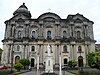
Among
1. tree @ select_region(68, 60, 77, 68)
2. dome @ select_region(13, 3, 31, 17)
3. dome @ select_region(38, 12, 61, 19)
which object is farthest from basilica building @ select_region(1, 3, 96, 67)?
tree @ select_region(68, 60, 77, 68)

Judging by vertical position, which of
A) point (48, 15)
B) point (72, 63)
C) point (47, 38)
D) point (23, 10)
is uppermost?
point (23, 10)

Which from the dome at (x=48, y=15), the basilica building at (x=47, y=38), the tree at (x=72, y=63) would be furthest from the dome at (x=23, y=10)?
the tree at (x=72, y=63)

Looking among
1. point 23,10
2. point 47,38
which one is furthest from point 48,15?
point 23,10

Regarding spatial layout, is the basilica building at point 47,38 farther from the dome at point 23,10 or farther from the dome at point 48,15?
the dome at point 23,10

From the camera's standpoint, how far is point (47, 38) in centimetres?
4303

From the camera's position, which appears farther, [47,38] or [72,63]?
[47,38]

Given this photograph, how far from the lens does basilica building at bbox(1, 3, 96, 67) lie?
41750 millimetres

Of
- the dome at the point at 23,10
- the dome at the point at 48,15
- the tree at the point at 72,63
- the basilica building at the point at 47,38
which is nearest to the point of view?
the tree at the point at 72,63

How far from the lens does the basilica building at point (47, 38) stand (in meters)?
41.8

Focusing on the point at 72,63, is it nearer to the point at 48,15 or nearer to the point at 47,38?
the point at 47,38

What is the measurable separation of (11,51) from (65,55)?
42.9ft

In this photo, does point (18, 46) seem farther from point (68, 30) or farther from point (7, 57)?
point (68, 30)

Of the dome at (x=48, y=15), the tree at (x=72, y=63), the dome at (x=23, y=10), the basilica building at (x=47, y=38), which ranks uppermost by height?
the dome at (x=23, y=10)

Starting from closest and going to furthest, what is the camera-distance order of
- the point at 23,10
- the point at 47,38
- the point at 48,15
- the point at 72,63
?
the point at 72,63 → the point at 47,38 → the point at 48,15 → the point at 23,10
